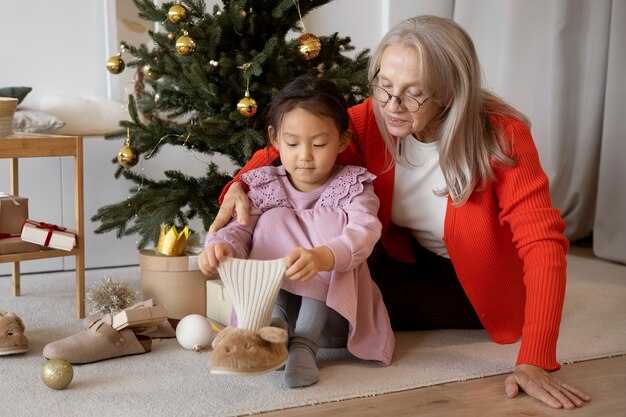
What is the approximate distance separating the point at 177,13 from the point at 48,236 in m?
0.68

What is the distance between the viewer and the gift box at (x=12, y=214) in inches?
88.3

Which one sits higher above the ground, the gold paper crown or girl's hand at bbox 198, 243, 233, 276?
girl's hand at bbox 198, 243, 233, 276

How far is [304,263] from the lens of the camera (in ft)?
5.30

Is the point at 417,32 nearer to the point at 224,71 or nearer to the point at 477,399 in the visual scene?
the point at 224,71

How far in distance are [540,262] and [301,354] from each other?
1.75ft

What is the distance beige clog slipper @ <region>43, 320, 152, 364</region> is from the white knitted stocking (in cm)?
41

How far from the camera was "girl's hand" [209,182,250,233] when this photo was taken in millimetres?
1847

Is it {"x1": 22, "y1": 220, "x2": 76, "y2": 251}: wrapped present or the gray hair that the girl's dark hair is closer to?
the gray hair

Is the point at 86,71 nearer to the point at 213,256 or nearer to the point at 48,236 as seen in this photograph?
the point at 48,236

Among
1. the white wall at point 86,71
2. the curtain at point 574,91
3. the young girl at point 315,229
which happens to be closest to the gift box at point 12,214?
the white wall at point 86,71

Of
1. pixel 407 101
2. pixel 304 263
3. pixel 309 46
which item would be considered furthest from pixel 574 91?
pixel 304 263

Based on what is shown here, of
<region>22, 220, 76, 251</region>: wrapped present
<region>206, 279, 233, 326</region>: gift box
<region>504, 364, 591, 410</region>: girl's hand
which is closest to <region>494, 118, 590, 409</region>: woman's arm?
<region>504, 364, 591, 410</region>: girl's hand

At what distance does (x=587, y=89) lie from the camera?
11.0ft

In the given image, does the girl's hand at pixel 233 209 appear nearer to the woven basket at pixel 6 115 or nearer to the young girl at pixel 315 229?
the young girl at pixel 315 229
